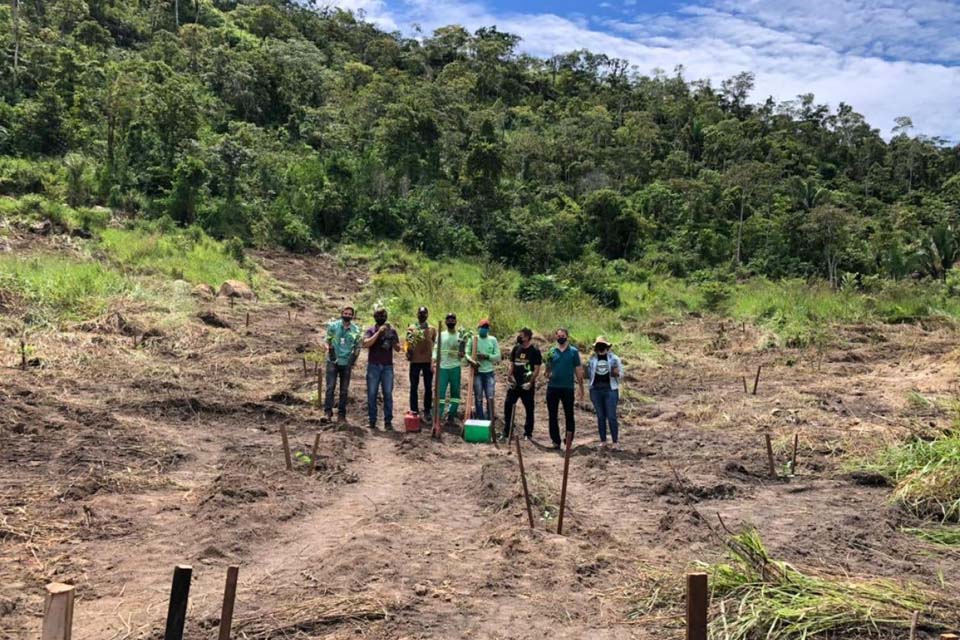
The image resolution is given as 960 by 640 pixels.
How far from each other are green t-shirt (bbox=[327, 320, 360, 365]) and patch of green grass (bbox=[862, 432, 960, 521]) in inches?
229

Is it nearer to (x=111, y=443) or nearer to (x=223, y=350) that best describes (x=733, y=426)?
(x=111, y=443)

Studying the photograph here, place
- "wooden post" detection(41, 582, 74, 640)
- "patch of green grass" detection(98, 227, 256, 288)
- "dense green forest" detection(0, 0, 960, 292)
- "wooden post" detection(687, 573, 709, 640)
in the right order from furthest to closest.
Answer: "dense green forest" detection(0, 0, 960, 292) < "patch of green grass" detection(98, 227, 256, 288) < "wooden post" detection(687, 573, 709, 640) < "wooden post" detection(41, 582, 74, 640)

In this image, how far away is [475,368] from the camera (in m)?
8.98

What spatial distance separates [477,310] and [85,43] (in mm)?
37338

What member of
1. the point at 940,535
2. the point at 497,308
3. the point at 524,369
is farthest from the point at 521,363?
the point at 497,308

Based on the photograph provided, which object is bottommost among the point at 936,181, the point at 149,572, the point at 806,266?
the point at 149,572

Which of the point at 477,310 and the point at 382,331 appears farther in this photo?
the point at 477,310

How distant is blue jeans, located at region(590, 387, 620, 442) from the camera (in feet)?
27.3

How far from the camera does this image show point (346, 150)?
36.0m

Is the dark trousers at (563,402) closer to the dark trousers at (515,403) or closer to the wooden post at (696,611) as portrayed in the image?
the dark trousers at (515,403)

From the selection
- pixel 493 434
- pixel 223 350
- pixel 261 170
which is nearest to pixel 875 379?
pixel 493 434

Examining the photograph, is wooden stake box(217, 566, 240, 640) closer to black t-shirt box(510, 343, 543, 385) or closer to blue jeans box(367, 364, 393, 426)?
blue jeans box(367, 364, 393, 426)

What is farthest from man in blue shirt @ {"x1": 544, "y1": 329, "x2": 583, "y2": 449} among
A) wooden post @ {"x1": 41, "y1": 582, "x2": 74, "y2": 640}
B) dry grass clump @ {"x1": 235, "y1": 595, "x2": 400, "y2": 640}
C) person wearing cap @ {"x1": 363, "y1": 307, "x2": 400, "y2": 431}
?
wooden post @ {"x1": 41, "y1": 582, "x2": 74, "y2": 640}

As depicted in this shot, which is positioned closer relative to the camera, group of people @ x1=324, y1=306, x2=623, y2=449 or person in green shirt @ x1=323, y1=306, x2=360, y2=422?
group of people @ x1=324, y1=306, x2=623, y2=449
